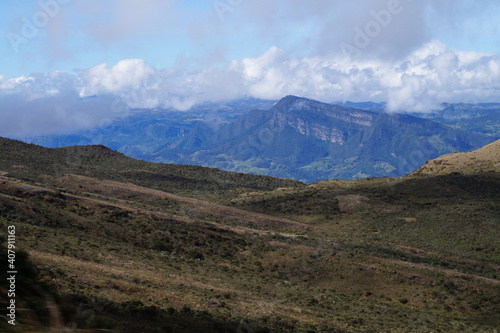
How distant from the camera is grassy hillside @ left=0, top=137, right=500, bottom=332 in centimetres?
1792

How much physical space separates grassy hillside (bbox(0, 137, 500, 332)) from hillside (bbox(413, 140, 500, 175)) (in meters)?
20.8

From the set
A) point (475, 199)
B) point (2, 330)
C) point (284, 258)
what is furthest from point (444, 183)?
point (2, 330)

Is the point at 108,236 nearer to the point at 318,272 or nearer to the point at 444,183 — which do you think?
the point at 318,272

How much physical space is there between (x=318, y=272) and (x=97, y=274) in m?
20.6

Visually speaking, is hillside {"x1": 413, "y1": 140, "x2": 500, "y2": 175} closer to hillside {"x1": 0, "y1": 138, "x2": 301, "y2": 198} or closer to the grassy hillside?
the grassy hillside

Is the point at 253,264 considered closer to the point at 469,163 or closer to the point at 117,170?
the point at 117,170

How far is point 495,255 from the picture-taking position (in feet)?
161

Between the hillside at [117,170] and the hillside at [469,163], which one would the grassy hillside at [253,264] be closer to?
the hillside at [117,170]

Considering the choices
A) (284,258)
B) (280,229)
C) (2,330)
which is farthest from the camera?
(280,229)

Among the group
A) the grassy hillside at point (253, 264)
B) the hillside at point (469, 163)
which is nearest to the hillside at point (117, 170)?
the grassy hillside at point (253, 264)

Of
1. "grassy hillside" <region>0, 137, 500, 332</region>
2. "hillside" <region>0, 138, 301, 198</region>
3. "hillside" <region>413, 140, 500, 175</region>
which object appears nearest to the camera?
"grassy hillside" <region>0, 137, 500, 332</region>

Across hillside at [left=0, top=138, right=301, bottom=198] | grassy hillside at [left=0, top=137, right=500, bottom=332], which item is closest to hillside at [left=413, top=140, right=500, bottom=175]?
grassy hillside at [left=0, top=137, right=500, bottom=332]

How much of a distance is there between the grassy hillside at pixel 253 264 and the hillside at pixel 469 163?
68.2 feet

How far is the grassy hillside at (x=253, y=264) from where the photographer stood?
1792cm
